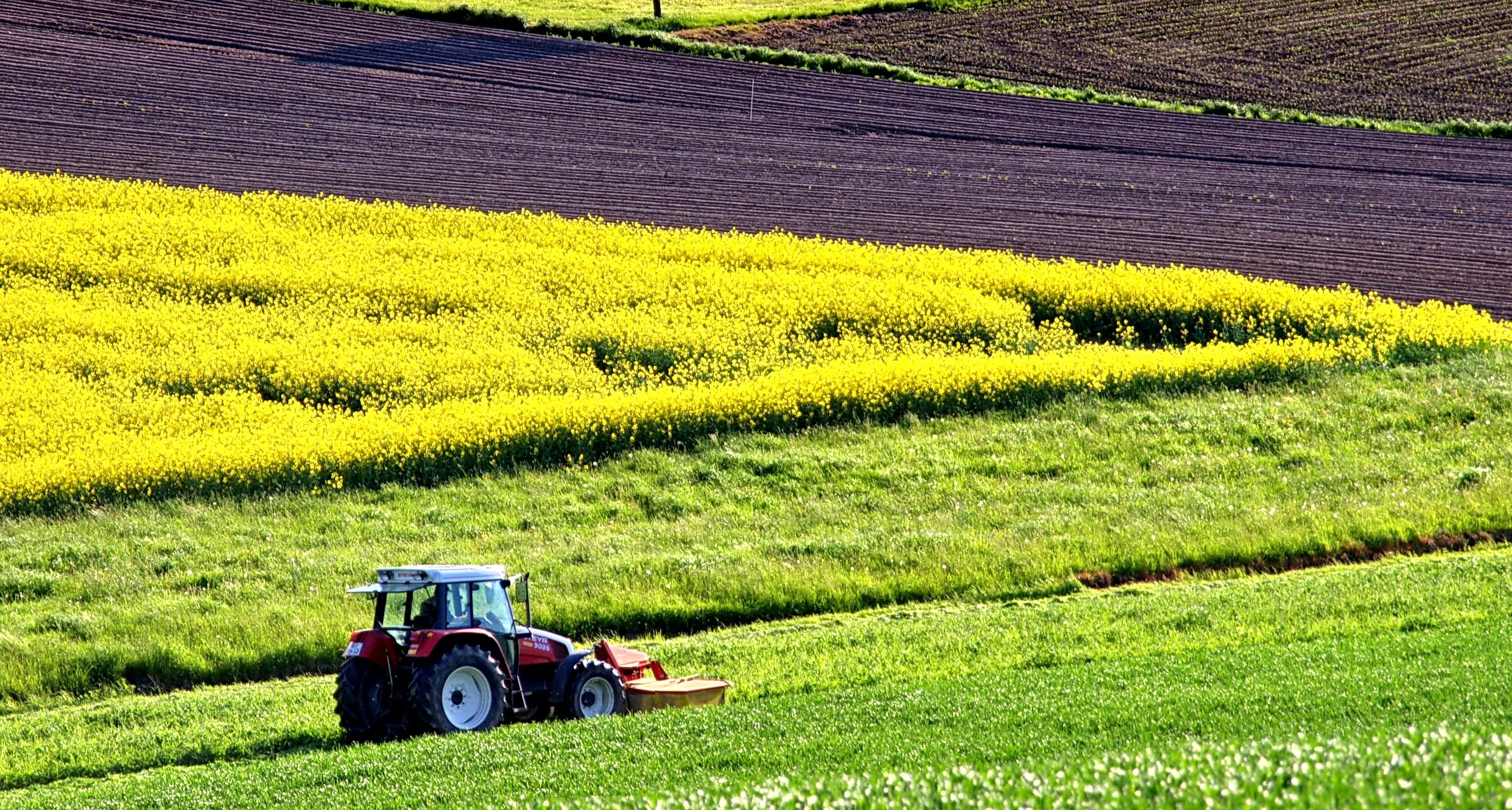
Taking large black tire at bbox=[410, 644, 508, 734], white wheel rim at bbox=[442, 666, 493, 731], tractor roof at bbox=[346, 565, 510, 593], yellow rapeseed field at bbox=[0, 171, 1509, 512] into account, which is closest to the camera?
large black tire at bbox=[410, 644, 508, 734]

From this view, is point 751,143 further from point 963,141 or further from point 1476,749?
point 1476,749

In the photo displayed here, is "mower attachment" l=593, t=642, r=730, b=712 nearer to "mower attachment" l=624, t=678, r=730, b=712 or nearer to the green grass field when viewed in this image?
"mower attachment" l=624, t=678, r=730, b=712

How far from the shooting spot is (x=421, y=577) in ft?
44.3

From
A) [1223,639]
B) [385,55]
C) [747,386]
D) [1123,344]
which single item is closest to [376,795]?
[1223,639]

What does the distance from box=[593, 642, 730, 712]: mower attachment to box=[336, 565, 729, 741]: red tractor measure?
1 centimetres

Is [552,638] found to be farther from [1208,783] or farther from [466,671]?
[1208,783]

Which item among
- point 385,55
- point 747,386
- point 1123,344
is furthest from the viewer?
point 385,55

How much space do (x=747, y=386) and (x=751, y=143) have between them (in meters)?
16.2

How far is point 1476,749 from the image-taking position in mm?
8242

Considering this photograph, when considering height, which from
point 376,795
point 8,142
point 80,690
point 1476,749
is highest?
point 8,142

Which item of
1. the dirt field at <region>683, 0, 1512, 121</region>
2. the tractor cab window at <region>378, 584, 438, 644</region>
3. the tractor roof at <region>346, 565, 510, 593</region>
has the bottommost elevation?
the tractor cab window at <region>378, 584, 438, 644</region>

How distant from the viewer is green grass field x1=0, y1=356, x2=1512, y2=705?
55.7 ft

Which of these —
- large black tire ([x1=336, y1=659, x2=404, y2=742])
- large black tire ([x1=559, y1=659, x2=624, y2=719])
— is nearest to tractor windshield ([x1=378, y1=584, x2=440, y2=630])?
large black tire ([x1=336, y1=659, x2=404, y2=742])

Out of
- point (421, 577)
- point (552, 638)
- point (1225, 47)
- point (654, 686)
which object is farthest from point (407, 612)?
point (1225, 47)
